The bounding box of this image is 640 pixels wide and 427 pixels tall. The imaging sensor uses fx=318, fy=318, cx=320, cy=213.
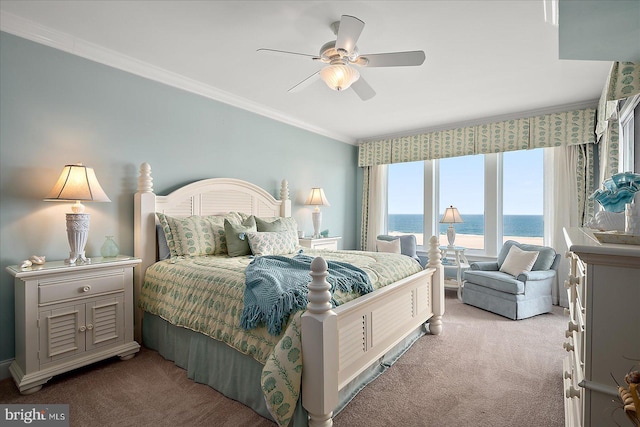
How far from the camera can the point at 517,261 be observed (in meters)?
3.82

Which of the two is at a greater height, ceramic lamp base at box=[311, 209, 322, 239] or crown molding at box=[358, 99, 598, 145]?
crown molding at box=[358, 99, 598, 145]

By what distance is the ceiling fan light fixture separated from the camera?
2.41 metres

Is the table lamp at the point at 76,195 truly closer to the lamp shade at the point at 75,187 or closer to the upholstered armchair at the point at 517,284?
the lamp shade at the point at 75,187

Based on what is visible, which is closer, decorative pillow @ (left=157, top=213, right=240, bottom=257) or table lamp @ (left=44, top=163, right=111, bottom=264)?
table lamp @ (left=44, top=163, right=111, bottom=264)

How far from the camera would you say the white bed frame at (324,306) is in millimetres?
1636

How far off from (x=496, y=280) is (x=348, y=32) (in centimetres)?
318

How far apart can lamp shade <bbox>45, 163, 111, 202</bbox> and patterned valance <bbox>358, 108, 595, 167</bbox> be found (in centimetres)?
434

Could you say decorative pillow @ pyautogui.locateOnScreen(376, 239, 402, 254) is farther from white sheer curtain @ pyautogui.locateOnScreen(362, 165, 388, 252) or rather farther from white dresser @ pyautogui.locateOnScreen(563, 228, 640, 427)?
white dresser @ pyautogui.locateOnScreen(563, 228, 640, 427)

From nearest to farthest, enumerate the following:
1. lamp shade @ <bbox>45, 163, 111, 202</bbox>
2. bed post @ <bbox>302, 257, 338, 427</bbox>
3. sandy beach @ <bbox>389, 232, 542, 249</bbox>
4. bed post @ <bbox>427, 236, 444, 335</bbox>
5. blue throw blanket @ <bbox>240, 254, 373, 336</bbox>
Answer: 1. bed post @ <bbox>302, 257, 338, 427</bbox>
2. blue throw blanket @ <bbox>240, 254, 373, 336</bbox>
3. lamp shade @ <bbox>45, 163, 111, 202</bbox>
4. bed post @ <bbox>427, 236, 444, 335</bbox>
5. sandy beach @ <bbox>389, 232, 542, 249</bbox>

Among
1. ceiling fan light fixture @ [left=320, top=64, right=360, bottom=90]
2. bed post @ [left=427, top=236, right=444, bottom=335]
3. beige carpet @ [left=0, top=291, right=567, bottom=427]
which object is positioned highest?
ceiling fan light fixture @ [left=320, top=64, right=360, bottom=90]

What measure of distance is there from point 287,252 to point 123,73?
2.26 metres

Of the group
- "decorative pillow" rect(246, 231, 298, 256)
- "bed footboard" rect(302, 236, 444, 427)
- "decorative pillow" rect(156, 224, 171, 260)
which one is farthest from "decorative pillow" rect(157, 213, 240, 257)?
"bed footboard" rect(302, 236, 444, 427)

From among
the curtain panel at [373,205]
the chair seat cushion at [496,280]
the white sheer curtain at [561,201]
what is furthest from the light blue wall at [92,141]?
the white sheer curtain at [561,201]

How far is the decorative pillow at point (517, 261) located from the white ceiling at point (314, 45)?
1.85 metres
